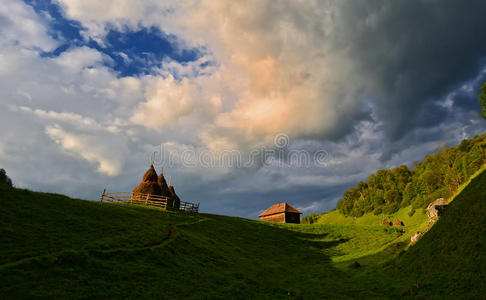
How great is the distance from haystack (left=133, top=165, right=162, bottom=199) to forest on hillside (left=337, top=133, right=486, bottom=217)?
256ft

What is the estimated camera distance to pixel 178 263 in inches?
915

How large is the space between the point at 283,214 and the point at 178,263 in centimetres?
6294

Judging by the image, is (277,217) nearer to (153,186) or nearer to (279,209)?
(279,209)

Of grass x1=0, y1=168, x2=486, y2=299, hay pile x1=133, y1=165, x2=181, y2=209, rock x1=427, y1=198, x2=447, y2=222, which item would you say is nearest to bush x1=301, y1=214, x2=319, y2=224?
hay pile x1=133, y1=165, x2=181, y2=209

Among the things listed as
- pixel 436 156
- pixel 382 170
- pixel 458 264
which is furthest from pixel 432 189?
pixel 458 264

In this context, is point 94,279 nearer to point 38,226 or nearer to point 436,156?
point 38,226

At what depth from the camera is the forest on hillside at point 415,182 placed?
8231 cm

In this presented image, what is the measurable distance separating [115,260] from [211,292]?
25.3 ft

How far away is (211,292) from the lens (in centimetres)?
1916

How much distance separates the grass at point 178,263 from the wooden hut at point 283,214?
46202 mm

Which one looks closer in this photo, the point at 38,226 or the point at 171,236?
the point at 38,226

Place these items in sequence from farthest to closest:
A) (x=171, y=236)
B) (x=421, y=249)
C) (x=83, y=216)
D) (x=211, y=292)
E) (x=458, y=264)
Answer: (x=171, y=236) < (x=83, y=216) < (x=421, y=249) < (x=211, y=292) < (x=458, y=264)

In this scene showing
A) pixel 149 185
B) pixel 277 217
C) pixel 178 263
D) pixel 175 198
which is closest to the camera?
pixel 178 263

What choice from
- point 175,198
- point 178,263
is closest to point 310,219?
point 175,198
